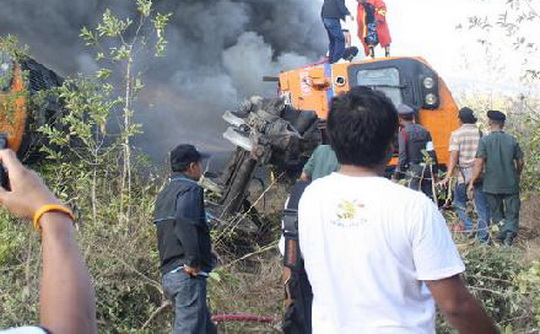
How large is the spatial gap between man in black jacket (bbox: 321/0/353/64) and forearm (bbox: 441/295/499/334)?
8174 millimetres

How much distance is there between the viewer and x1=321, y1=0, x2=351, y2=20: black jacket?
32.7 feet

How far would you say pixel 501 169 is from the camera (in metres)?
6.50

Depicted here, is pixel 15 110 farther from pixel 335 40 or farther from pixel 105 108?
pixel 335 40

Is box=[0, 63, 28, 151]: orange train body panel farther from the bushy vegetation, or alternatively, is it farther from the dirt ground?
the dirt ground

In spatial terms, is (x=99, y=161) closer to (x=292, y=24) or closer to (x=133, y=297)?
(x=133, y=297)

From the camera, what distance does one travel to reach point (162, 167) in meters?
6.37

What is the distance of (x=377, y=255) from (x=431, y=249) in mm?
154

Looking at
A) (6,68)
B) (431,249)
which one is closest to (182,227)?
(431,249)

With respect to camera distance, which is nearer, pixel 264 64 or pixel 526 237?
pixel 526 237

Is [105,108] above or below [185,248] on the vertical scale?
above

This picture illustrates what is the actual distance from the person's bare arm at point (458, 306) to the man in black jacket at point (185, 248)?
2.19 metres

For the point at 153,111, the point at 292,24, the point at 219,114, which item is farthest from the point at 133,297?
the point at 292,24

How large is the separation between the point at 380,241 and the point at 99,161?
14.2 feet

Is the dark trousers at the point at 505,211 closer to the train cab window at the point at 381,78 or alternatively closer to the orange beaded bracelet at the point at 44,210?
the train cab window at the point at 381,78
